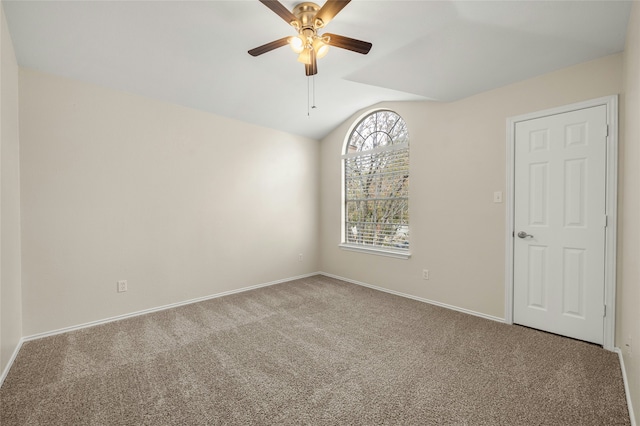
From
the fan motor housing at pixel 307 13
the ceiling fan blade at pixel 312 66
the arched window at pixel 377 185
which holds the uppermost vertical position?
the fan motor housing at pixel 307 13

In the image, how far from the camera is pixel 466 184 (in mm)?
3271

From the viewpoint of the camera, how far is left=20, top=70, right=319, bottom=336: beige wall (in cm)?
261

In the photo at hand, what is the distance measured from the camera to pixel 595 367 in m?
2.11

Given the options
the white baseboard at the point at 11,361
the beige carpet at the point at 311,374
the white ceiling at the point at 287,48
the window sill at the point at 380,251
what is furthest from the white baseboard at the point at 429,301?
the white baseboard at the point at 11,361

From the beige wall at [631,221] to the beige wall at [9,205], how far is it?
13.0 feet

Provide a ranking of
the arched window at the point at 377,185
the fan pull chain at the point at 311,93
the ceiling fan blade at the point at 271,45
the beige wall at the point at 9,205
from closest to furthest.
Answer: the beige wall at the point at 9,205 → the ceiling fan blade at the point at 271,45 → the fan pull chain at the point at 311,93 → the arched window at the point at 377,185

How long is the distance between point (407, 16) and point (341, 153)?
103 inches

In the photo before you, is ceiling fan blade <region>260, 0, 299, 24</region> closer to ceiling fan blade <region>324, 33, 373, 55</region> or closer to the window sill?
ceiling fan blade <region>324, 33, 373, 55</region>

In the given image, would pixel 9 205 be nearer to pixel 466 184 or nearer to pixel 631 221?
pixel 466 184

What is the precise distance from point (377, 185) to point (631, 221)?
2.76 metres

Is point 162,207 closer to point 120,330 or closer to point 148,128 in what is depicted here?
point 148,128

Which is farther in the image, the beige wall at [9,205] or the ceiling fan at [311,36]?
the beige wall at [9,205]

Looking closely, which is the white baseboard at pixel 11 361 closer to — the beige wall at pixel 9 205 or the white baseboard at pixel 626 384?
the beige wall at pixel 9 205

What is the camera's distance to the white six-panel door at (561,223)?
244cm
